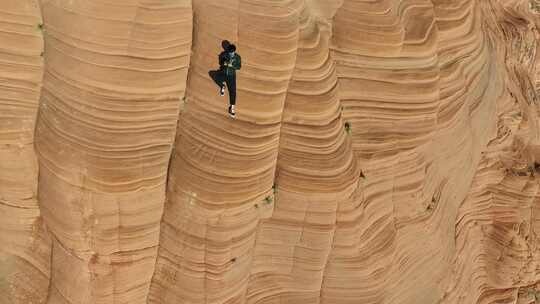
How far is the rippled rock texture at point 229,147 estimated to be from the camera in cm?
1009

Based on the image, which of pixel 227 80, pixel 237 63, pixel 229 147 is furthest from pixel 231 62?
pixel 229 147

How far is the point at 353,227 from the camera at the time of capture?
37.1 ft

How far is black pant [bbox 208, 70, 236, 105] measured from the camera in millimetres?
10087

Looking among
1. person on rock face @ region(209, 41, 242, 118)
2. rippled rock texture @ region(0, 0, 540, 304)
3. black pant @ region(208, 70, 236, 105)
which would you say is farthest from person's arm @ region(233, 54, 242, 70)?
rippled rock texture @ region(0, 0, 540, 304)

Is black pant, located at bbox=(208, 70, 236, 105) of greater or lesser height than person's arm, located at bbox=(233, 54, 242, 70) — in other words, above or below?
below

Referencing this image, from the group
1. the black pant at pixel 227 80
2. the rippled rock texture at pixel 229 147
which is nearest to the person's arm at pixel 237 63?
the black pant at pixel 227 80

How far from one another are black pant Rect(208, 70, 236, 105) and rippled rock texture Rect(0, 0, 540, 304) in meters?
0.23

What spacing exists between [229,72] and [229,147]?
145 cm

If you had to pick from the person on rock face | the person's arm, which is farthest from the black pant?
the person's arm

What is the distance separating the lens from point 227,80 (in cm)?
1012

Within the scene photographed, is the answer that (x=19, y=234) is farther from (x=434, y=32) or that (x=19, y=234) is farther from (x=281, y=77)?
(x=434, y=32)

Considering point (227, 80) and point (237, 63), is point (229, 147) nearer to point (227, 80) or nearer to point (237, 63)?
point (227, 80)

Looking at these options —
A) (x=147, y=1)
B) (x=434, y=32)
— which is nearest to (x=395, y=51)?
(x=434, y=32)

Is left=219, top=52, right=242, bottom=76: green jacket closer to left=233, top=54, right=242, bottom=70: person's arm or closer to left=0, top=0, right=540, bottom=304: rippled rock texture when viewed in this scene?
left=233, top=54, right=242, bottom=70: person's arm
